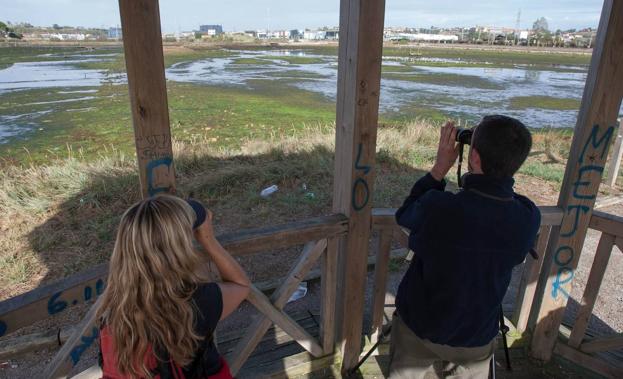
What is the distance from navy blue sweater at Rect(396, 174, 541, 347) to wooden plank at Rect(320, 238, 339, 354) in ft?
2.38

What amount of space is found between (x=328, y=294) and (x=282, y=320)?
0.35m

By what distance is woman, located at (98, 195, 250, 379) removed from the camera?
138 centimetres

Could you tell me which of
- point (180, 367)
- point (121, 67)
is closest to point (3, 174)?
point (180, 367)

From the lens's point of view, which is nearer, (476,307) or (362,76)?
(476,307)

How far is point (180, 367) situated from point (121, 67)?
29112 mm

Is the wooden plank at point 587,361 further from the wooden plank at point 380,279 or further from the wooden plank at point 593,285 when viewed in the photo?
the wooden plank at point 380,279

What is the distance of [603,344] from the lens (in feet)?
9.50

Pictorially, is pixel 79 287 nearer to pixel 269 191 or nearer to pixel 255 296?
pixel 255 296

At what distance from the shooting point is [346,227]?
8.07 feet

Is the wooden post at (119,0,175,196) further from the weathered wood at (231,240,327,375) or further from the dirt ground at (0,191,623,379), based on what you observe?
the dirt ground at (0,191,623,379)

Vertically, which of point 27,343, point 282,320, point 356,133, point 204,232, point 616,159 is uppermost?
point 356,133

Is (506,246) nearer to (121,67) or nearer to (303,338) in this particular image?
(303,338)

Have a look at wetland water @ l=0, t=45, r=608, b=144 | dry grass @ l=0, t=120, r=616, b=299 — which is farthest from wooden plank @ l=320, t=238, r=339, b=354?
wetland water @ l=0, t=45, r=608, b=144

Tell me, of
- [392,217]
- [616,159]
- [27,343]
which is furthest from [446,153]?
[616,159]
